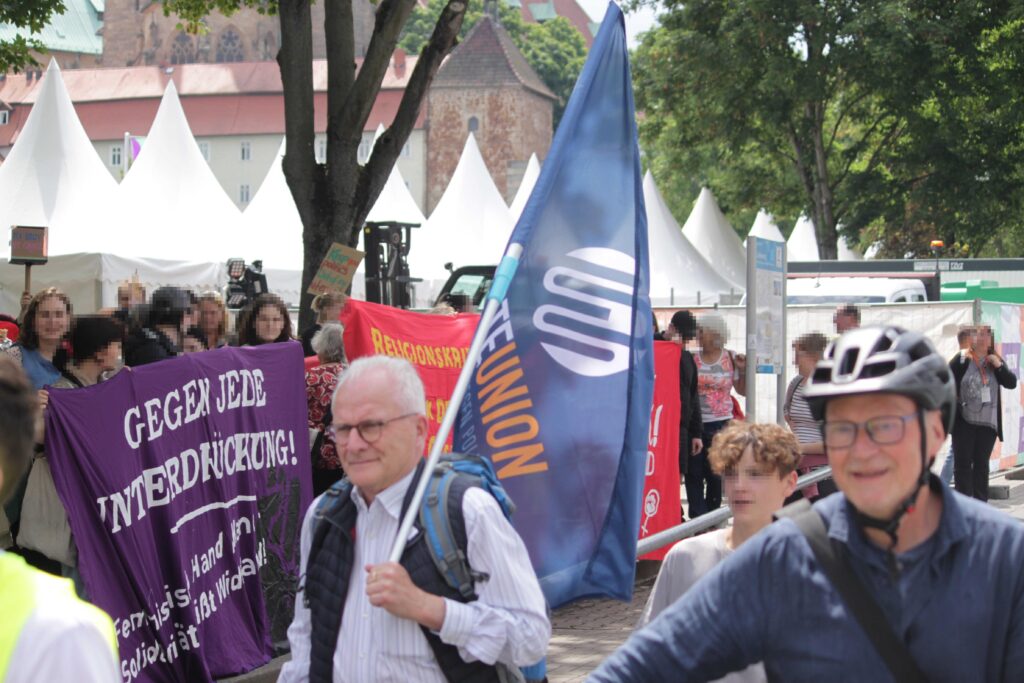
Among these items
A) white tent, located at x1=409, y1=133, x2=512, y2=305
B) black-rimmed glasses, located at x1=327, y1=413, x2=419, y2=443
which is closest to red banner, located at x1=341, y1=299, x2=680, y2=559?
black-rimmed glasses, located at x1=327, y1=413, x2=419, y2=443

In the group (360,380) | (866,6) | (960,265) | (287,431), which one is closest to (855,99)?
(866,6)

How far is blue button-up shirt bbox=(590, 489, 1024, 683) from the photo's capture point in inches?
85.1

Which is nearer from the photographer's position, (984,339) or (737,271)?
(984,339)

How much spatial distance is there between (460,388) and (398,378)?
1.68 ft

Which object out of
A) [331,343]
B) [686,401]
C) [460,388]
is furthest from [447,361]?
[460,388]

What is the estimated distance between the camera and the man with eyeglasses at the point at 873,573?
7.11 ft

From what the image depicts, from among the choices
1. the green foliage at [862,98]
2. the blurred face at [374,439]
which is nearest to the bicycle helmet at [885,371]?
the blurred face at [374,439]

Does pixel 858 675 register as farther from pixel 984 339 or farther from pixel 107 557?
pixel 984 339

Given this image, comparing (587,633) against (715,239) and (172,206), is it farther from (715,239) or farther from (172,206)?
(715,239)

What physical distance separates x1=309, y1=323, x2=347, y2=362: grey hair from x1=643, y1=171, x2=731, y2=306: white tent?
2294 centimetres

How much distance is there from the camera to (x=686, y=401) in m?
11.6

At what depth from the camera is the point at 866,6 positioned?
32.8m

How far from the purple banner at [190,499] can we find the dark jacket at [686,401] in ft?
13.0

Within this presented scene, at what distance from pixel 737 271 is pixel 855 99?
5320mm
